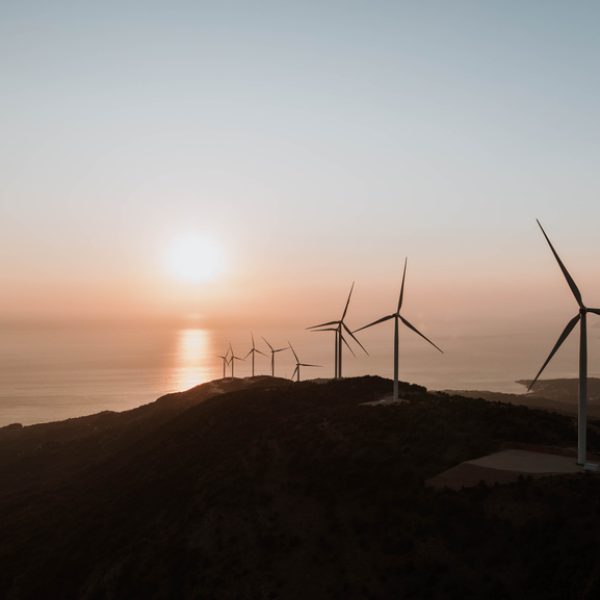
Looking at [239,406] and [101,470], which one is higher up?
[239,406]

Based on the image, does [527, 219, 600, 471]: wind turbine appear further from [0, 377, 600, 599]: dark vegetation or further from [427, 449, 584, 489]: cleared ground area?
[0, 377, 600, 599]: dark vegetation

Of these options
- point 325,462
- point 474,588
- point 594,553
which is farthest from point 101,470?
point 594,553

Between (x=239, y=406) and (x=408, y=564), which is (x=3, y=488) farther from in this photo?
(x=408, y=564)

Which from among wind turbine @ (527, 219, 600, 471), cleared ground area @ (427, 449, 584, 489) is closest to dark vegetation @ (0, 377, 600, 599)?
cleared ground area @ (427, 449, 584, 489)

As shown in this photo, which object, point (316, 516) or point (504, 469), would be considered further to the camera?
point (316, 516)

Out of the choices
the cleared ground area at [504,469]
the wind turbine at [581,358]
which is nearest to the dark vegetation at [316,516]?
the cleared ground area at [504,469]

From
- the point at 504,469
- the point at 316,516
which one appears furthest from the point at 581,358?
the point at 316,516

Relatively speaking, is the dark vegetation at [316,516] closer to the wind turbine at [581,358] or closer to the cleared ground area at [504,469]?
the cleared ground area at [504,469]

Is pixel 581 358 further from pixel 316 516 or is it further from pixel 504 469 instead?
pixel 316 516
